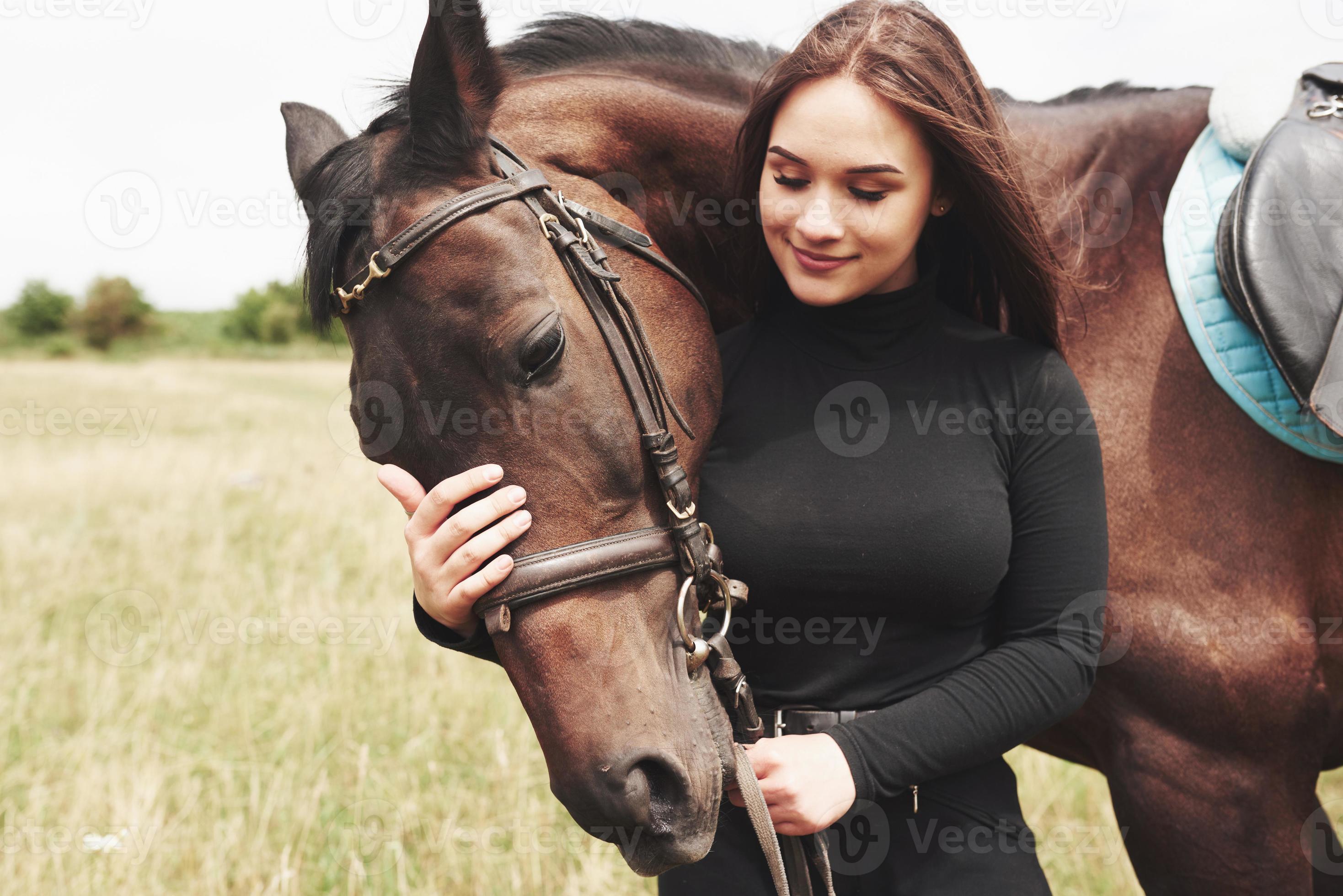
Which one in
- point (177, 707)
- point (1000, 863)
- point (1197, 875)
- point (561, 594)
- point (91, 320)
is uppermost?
point (561, 594)

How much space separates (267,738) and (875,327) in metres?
3.80

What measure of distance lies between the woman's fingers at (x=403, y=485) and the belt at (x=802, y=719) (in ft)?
2.66

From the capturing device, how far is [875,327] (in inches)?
73.6

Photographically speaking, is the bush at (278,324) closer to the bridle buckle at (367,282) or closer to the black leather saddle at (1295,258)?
the bridle buckle at (367,282)

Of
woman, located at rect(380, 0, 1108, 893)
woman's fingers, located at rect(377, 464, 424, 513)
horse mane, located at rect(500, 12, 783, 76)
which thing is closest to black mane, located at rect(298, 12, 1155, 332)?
horse mane, located at rect(500, 12, 783, 76)

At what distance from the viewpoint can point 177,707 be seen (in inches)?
179

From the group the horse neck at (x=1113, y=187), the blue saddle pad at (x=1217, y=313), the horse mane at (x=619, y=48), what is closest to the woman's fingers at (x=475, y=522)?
the horse mane at (x=619, y=48)

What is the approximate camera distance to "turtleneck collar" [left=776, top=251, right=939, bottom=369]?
6.07 feet

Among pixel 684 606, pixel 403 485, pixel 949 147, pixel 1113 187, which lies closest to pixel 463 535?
pixel 403 485

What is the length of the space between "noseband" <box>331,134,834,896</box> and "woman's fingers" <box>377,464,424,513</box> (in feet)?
0.78

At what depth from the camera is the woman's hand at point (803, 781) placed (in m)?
1.54

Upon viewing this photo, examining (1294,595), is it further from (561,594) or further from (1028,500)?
(561,594)

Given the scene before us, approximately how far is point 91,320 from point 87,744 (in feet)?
231

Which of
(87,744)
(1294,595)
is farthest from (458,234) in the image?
(87,744)
